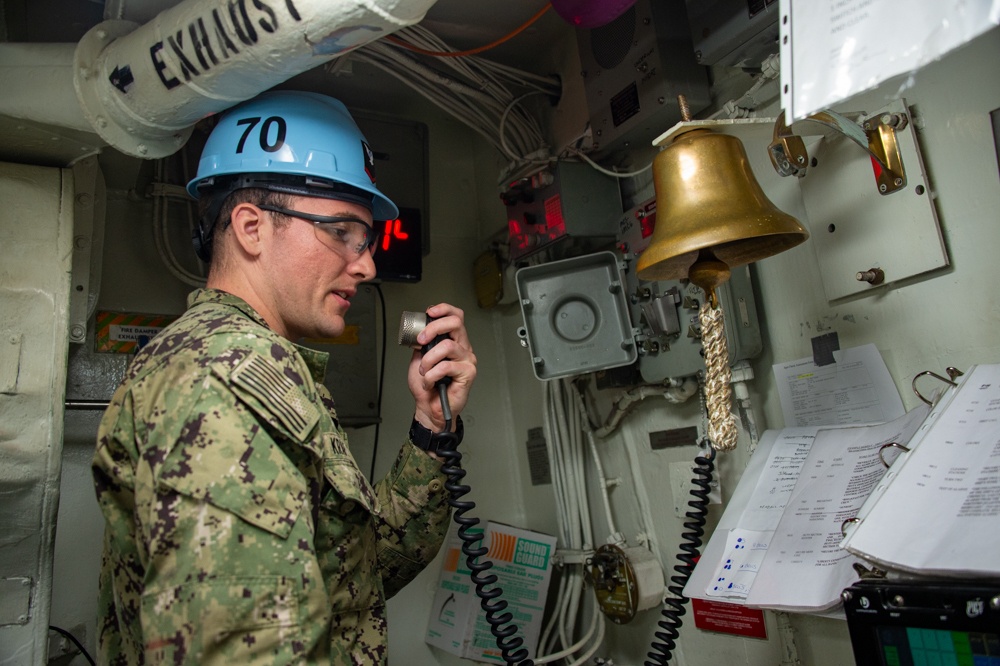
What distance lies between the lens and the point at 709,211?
50.6 inches

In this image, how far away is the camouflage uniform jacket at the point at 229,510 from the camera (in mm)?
920

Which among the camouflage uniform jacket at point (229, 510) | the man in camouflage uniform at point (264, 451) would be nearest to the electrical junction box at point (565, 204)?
the man in camouflage uniform at point (264, 451)

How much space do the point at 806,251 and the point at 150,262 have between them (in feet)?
6.75

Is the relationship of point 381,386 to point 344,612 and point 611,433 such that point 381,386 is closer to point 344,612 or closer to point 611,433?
point 611,433

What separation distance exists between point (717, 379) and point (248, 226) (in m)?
1.04

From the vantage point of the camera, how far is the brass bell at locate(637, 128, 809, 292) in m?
1.25

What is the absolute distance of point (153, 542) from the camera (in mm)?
948

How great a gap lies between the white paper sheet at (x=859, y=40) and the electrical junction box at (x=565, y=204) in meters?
1.14

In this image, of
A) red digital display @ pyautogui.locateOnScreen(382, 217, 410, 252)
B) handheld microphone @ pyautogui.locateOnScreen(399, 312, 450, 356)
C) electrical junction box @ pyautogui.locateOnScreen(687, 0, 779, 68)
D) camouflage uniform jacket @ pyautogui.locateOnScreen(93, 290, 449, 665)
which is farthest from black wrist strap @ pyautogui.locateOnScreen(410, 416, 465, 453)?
electrical junction box @ pyautogui.locateOnScreen(687, 0, 779, 68)

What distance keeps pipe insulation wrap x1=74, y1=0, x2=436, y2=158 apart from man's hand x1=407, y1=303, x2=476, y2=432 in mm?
643

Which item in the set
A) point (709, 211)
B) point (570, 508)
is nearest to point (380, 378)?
point (570, 508)

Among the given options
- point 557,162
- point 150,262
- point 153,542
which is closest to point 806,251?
point 557,162

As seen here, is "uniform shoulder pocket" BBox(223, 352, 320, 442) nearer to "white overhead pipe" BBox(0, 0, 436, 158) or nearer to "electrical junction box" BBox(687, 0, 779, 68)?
"white overhead pipe" BBox(0, 0, 436, 158)

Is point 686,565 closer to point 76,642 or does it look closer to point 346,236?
point 346,236
